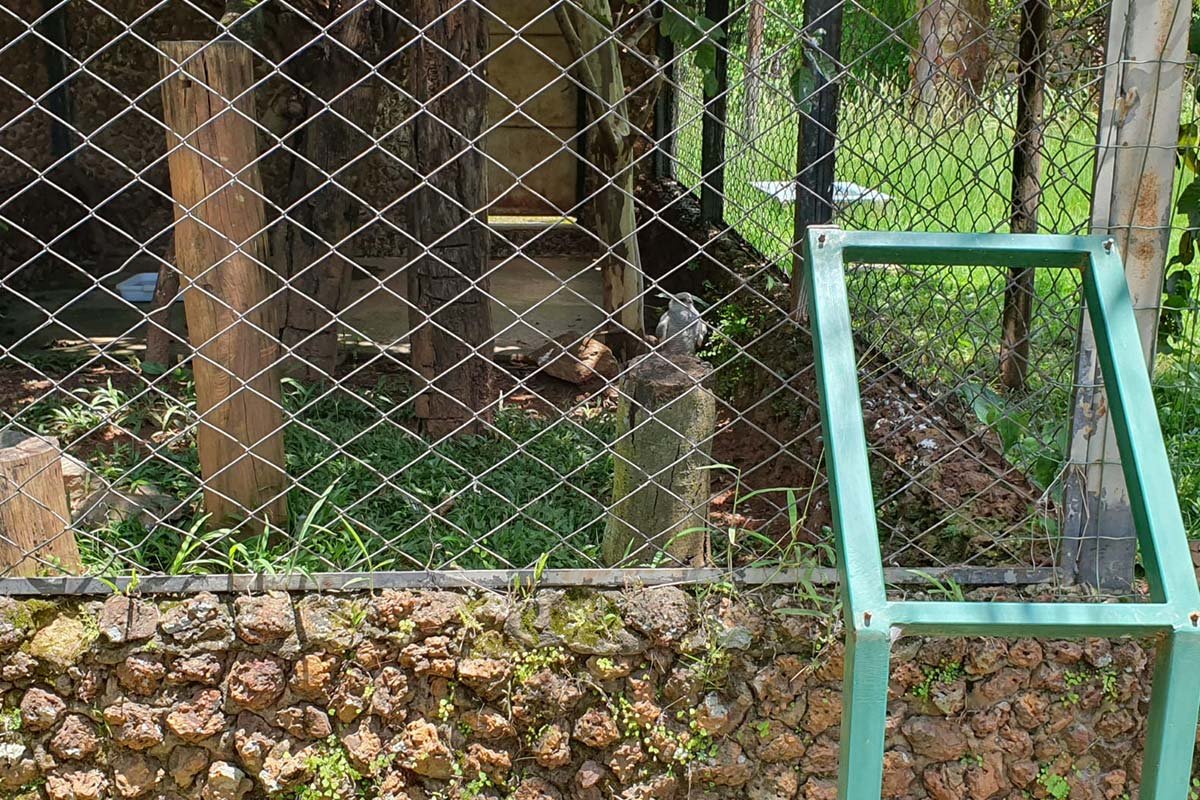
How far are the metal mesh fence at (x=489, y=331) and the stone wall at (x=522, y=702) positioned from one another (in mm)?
137

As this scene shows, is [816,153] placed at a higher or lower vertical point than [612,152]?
lower

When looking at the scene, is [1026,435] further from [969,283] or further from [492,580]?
[492,580]

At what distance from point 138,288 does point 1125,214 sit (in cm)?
596

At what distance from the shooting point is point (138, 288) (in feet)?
22.1

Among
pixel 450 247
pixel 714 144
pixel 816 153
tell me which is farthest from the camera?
pixel 714 144

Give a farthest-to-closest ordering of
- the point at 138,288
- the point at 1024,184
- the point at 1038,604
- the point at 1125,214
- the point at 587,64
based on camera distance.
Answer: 1. the point at 138,288
2. the point at 587,64
3. the point at 1024,184
4. the point at 1125,214
5. the point at 1038,604

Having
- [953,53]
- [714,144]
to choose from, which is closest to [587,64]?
[953,53]

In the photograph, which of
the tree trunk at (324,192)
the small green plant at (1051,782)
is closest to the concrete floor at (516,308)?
the tree trunk at (324,192)

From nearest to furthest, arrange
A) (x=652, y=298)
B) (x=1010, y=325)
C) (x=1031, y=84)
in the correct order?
(x=1031, y=84)
(x=1010, y=325)
(x=652, y=298)

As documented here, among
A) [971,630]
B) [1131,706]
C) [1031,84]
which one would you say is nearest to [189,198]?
[971,630]

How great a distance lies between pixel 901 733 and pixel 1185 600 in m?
0.98

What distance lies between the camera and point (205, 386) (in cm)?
254

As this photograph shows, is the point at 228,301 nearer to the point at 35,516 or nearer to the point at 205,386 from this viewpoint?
the point at 205,386

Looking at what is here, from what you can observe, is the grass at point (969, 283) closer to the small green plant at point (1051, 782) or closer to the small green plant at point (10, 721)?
the small green plant at point (1051, 782)
